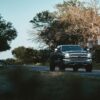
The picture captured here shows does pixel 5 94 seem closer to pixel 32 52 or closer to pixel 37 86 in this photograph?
pixel 37 86

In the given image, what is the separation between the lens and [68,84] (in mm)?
7918

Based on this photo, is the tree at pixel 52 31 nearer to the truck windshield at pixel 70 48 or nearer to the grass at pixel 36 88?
the truck windshield at pixel 70 48

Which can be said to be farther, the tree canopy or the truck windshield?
the tree canopy

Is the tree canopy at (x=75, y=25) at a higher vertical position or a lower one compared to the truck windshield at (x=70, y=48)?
higher

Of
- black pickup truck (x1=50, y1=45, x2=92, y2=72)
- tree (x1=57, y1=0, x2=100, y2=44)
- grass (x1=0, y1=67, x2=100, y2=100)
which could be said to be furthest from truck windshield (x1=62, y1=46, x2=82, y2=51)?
tree (x1=57, y1=0, x2=100, y2=44)

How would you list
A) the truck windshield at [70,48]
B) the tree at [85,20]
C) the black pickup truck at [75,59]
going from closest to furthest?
the black pickup truck at [75,59] → the truck windshield at [70,48] → the tree at [85,20]

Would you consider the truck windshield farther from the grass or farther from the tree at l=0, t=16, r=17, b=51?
the tree at l=0, t=16, r=17, b=51

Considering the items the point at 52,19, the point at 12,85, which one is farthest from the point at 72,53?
the point at 52,19

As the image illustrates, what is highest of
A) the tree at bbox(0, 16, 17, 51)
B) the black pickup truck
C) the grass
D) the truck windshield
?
the tree at bbox(0, 16, 17, 51)

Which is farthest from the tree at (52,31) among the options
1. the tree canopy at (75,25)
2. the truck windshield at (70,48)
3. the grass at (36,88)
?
the grass at (36,88)

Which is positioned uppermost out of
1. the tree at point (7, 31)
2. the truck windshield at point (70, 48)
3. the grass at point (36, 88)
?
the tree at point (7, 31)

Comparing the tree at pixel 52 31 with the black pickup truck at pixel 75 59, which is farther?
A: the tree at pixel 52 31

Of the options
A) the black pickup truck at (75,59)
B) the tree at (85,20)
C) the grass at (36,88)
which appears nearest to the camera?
the grass at (36,88)

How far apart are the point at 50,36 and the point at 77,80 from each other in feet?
341
